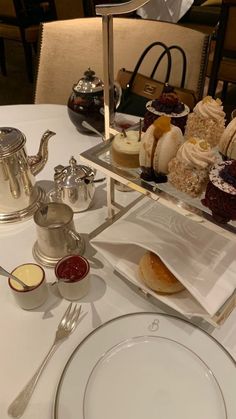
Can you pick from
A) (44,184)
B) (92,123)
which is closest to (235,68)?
(92,123)

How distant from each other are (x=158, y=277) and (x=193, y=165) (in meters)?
0.17

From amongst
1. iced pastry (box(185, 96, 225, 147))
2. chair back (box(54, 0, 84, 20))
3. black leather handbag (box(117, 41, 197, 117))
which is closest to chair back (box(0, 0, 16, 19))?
chair back (box(54, 0, 84, 20))

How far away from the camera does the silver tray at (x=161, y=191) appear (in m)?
0.50

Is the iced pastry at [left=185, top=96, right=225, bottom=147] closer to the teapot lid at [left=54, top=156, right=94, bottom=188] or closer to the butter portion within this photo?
the teapot lid at [left=54, top=156, right=94, bottom=188]

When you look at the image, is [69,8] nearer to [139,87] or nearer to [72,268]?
[139,87]

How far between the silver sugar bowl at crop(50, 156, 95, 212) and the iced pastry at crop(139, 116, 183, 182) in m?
0.20

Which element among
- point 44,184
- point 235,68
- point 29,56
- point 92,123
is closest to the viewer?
point 44,184

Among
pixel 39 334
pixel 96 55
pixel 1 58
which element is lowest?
pixel 1 58

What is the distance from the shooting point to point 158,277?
57 centimetres

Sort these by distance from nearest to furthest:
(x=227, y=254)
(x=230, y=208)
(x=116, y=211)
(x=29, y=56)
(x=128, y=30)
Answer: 1. (x=230, y=208)
2. (x=227, y=254)
3. (x=116, y=211)
4. (x=128, y=30)
5. (x=29, y=56)

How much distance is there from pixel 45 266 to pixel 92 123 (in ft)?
1.44

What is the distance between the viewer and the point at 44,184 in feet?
2.81

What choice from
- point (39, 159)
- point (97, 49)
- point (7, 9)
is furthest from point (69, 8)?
point (39, 159)

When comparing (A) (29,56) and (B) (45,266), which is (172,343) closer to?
(B) (45,266)
